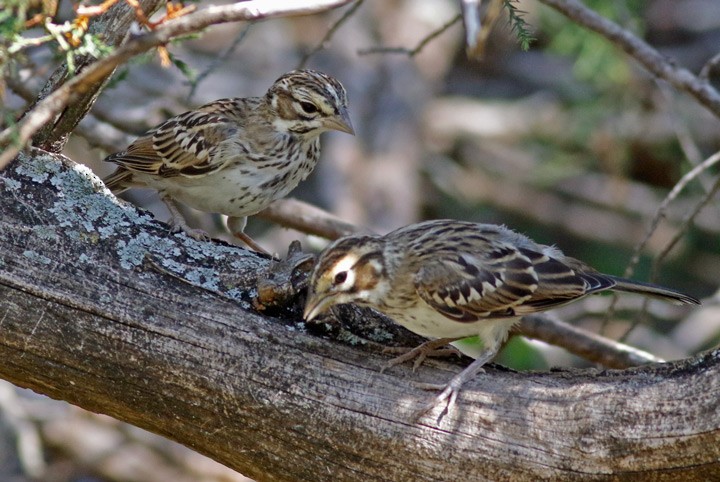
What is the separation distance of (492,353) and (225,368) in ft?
→ 4.02

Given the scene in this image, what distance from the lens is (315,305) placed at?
14.4ft

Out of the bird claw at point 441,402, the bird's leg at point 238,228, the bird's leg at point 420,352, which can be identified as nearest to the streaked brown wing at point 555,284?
the bird's leg at point 420,352

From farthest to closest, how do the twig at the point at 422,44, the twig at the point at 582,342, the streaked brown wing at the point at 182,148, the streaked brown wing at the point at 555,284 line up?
the twig at the point at 582,342, the streaked brown wing at the point at 182,148, the twig at the point at 422,44, the streaked brown wing at the point at 555,284

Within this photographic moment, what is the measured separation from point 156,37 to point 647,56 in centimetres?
343

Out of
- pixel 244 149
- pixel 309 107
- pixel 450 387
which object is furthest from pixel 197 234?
pixel 450 387

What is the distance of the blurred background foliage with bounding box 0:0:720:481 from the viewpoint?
9414 mm

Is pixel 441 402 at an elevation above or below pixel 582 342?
above

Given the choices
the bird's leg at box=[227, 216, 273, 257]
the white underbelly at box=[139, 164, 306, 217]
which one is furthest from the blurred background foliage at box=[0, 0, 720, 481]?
the white underbelly at box=[139, 164, 306, 217]

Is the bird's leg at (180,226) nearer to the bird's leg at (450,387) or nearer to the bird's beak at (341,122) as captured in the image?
the bird's beak at (341,122)

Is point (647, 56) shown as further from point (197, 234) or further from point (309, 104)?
point (197, 234)

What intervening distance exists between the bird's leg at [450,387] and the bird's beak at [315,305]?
0.54 m

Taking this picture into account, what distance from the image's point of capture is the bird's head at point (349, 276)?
174 inches

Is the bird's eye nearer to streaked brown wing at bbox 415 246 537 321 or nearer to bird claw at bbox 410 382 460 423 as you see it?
streaked brown wing at bbox 415 246 537 321

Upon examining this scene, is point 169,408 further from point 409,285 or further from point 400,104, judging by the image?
point 400,104
